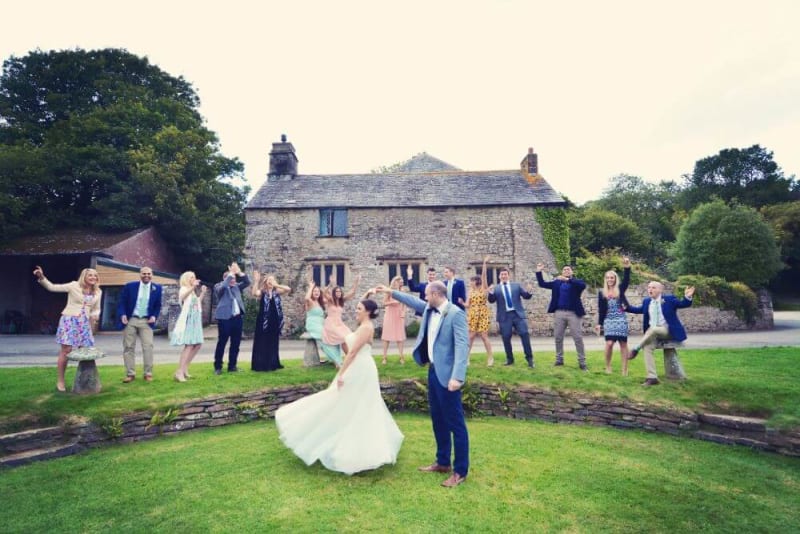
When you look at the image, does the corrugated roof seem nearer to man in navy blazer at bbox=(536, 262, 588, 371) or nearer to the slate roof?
the slate roof

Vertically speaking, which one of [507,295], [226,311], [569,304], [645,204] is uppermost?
[645,204]

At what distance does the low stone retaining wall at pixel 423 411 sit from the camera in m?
5.78

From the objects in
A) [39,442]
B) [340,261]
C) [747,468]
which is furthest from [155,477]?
[340,261]

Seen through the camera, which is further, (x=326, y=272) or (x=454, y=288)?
(x=326, y=272)

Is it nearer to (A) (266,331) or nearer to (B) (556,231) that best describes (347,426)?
(A) (266,331)

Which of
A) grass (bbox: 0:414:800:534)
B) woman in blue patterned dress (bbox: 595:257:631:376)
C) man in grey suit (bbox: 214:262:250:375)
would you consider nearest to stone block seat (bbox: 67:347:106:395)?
grass (bbox: 0:414:800:534)

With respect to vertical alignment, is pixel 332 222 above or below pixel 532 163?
below

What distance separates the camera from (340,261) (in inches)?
827

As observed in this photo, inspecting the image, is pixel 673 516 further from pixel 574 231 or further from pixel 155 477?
pixel 574 231

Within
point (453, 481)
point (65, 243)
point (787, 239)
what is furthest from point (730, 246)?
point (65, 243)

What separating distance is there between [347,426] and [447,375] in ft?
4.64

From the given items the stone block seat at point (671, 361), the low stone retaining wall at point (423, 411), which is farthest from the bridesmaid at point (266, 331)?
the stone block seat at point (671, 361)

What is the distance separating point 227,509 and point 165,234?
25.2 metres

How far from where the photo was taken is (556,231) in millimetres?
20734
